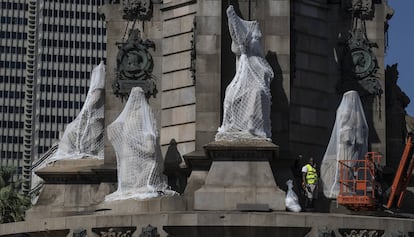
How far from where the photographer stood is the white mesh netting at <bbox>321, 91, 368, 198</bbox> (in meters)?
39.5

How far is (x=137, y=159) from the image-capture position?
38469 millimetres

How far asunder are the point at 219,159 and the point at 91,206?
21.9 ft

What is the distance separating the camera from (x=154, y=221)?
116 ft

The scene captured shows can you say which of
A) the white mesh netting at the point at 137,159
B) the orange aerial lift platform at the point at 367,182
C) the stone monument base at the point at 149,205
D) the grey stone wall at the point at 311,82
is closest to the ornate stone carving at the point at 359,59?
the grey stone wall at the point at 311,82

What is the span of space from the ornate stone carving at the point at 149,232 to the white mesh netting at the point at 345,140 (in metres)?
7.13

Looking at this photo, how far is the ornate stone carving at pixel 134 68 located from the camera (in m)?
42.2

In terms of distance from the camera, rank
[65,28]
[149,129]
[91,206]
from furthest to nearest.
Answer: [65,28] → [91,206] → [149,129]

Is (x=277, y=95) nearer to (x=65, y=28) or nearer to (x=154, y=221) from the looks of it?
(x=154, y=221)

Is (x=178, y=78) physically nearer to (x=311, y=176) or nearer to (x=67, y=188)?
(x=67, y=188)

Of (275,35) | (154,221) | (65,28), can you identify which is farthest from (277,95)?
(65,28)

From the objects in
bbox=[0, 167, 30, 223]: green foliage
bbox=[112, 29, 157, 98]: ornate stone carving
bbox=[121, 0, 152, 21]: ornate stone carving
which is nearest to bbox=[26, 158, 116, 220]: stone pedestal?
bbox=[112, 29, 157, 98]: ornate stone carving

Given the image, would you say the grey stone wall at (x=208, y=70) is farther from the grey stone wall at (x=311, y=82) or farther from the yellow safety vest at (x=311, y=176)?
the yellow safety vest at (x=311, y=176)

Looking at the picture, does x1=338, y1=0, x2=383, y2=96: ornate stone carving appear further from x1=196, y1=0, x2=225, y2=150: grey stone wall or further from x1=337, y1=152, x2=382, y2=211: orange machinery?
x1=196, y1=0, x2=225, y2=150: grey stone wall

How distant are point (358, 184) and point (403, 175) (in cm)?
224
